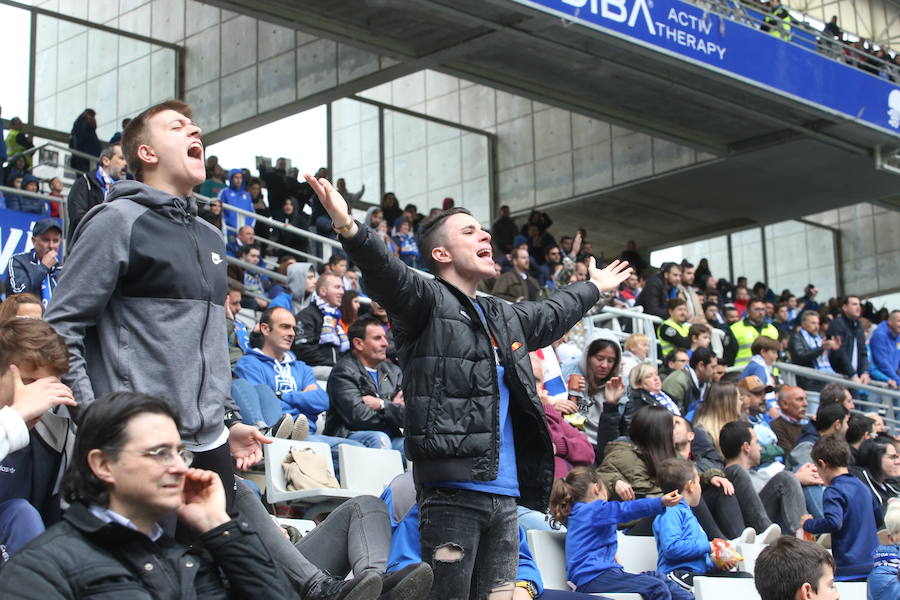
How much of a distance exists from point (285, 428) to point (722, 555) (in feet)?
7.54

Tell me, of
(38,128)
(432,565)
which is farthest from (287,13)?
(432,565)

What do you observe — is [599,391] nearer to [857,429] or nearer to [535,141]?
[857,429]

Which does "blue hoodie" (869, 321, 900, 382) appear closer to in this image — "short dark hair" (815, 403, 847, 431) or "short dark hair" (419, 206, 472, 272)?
"short dark hair" (815, 403, 847, 431)

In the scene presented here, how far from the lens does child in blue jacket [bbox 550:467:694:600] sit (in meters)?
5.45

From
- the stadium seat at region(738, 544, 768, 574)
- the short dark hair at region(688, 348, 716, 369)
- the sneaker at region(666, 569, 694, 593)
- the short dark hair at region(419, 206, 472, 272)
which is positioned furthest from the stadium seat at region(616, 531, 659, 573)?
the short dark hair at region(688, 348, 716, 369)

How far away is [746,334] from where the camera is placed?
13086mm

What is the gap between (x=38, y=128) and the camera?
55.8ft

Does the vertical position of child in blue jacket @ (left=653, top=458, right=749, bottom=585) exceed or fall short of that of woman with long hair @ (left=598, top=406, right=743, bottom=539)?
it falls short

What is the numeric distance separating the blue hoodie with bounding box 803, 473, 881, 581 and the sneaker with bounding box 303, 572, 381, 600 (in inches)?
139

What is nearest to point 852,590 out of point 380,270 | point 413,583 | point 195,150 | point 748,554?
point 748,554

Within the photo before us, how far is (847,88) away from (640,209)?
15.5 ft

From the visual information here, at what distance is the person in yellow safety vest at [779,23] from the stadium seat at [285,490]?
11311mm

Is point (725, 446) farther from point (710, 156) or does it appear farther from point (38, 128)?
point (38, 128)

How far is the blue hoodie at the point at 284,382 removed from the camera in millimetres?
7270
